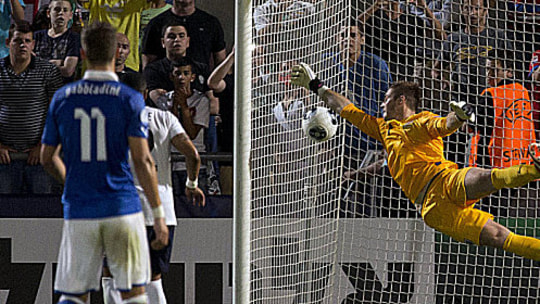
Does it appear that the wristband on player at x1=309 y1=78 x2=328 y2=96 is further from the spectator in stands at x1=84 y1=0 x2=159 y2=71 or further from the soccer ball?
the spectator in stands at x1=84 y1=0 x2=159 y2=71

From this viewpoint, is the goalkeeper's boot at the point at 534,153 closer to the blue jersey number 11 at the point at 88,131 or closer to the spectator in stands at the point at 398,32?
the spectator in stands at the point at 398,32

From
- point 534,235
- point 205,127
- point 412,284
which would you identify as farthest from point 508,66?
point 205,127

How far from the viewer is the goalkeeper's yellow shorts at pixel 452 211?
4.83 m

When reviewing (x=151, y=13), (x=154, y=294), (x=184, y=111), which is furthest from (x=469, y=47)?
(x=154, y=294)

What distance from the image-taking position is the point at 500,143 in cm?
566

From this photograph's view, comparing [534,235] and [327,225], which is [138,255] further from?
[534,235]

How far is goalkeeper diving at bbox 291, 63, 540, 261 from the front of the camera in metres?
4.73

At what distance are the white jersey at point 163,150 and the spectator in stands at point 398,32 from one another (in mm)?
1901

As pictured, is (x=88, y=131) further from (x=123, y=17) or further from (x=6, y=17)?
(x=6, y=17)

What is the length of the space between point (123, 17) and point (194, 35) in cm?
57

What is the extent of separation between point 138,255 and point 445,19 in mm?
3550

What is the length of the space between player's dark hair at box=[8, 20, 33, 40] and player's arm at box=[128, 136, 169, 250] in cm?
284

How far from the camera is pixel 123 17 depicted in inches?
228

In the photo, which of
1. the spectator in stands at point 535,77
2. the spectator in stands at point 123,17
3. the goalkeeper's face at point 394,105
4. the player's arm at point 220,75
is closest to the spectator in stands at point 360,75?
the goalkeeper's face at point 394,105
